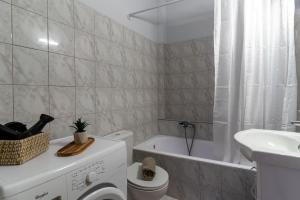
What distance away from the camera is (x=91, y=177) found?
0.85 m

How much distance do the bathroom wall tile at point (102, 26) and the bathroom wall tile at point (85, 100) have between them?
21.5 inches

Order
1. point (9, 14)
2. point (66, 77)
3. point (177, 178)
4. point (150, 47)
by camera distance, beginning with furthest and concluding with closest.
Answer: point (150, 47) < point (177, 178) < point (66, 77) < point (9, 14)

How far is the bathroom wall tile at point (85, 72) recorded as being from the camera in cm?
155

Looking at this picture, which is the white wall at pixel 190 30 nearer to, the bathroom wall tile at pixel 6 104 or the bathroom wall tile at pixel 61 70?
the bathroom wall tile at pixel 61 70

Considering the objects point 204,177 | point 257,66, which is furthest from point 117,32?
point 204,177

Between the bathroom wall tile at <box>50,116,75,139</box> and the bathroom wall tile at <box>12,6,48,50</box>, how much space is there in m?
0.54

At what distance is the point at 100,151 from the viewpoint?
955mm

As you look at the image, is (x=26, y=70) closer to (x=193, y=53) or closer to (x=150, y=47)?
(x=150, y=47)

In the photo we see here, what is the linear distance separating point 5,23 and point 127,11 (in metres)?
1.40

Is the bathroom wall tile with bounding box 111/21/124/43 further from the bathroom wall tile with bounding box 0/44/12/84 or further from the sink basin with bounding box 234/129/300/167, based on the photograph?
the sink basin with bounding box 234/129/300/167

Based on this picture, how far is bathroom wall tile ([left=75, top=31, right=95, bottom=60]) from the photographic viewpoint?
1537 mm

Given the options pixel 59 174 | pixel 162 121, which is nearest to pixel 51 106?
pixel 59 174

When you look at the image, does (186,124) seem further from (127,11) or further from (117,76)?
(127,11)

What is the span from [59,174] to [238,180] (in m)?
1.43
